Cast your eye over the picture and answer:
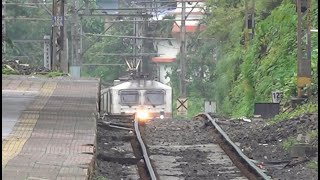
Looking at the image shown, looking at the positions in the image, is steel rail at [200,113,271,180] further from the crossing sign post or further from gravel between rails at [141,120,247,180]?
the crossing sign post

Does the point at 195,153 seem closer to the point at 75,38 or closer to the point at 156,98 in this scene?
the point at 156,98

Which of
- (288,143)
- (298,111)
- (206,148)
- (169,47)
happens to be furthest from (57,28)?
(169,47)

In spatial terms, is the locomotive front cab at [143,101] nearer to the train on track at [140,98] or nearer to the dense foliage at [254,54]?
the train on track at [140,98]

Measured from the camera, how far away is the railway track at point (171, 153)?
14828 millimetres

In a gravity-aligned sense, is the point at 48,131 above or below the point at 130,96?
above

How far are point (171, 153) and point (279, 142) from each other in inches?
83.7

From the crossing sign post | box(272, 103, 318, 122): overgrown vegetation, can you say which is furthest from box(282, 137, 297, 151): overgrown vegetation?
the crossing sign post

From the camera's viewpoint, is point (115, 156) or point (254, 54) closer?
point (115, 156)

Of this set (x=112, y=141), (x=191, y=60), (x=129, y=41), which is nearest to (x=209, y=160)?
(x=112, y=141)

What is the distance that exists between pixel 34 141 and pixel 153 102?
25.4 metres

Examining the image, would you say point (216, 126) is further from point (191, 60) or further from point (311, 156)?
point (191, 60)

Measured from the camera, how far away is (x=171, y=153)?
17.9 metres

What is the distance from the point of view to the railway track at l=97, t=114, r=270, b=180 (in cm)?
1483

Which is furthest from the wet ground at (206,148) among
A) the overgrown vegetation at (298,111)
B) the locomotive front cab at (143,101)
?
the locomotive front cab at (143,101)
